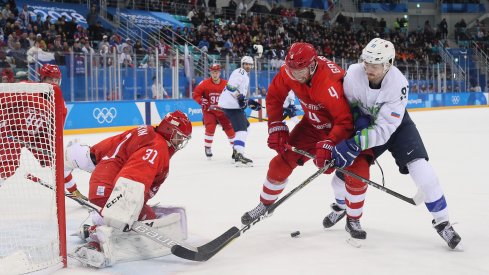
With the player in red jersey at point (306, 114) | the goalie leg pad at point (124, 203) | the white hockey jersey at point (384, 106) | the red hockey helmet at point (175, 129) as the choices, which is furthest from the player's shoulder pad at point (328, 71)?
the goalie leg pad at point (124, 203)

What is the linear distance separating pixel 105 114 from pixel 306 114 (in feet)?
24.3

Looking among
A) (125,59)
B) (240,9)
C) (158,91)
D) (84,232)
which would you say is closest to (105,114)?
(125,59)

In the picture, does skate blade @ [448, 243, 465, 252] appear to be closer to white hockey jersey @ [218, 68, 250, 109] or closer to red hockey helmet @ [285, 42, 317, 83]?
red hockey helmet @ [285, 42, 317, 83]

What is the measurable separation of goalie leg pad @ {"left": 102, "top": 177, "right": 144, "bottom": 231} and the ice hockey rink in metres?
0.24

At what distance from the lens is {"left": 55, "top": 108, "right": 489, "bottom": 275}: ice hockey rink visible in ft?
9.52

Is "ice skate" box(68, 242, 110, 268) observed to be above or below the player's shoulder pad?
below

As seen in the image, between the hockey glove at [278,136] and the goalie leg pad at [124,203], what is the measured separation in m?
0.97

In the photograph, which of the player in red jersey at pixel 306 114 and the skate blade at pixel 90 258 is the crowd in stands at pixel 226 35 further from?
the skate blade at pixel 90 258

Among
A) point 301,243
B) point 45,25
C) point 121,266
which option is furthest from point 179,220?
point 45,25

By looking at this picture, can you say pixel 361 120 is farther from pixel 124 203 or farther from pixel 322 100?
pixel 124 203

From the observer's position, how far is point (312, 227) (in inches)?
148

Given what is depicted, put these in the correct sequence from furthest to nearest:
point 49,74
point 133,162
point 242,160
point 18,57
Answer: point 18,57 → point 242,160 → point 49,74 → point 133,162

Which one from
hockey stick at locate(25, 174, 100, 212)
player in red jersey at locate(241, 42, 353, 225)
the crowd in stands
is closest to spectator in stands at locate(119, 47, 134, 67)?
the crowd in stands

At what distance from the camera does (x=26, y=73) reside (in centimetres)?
920
